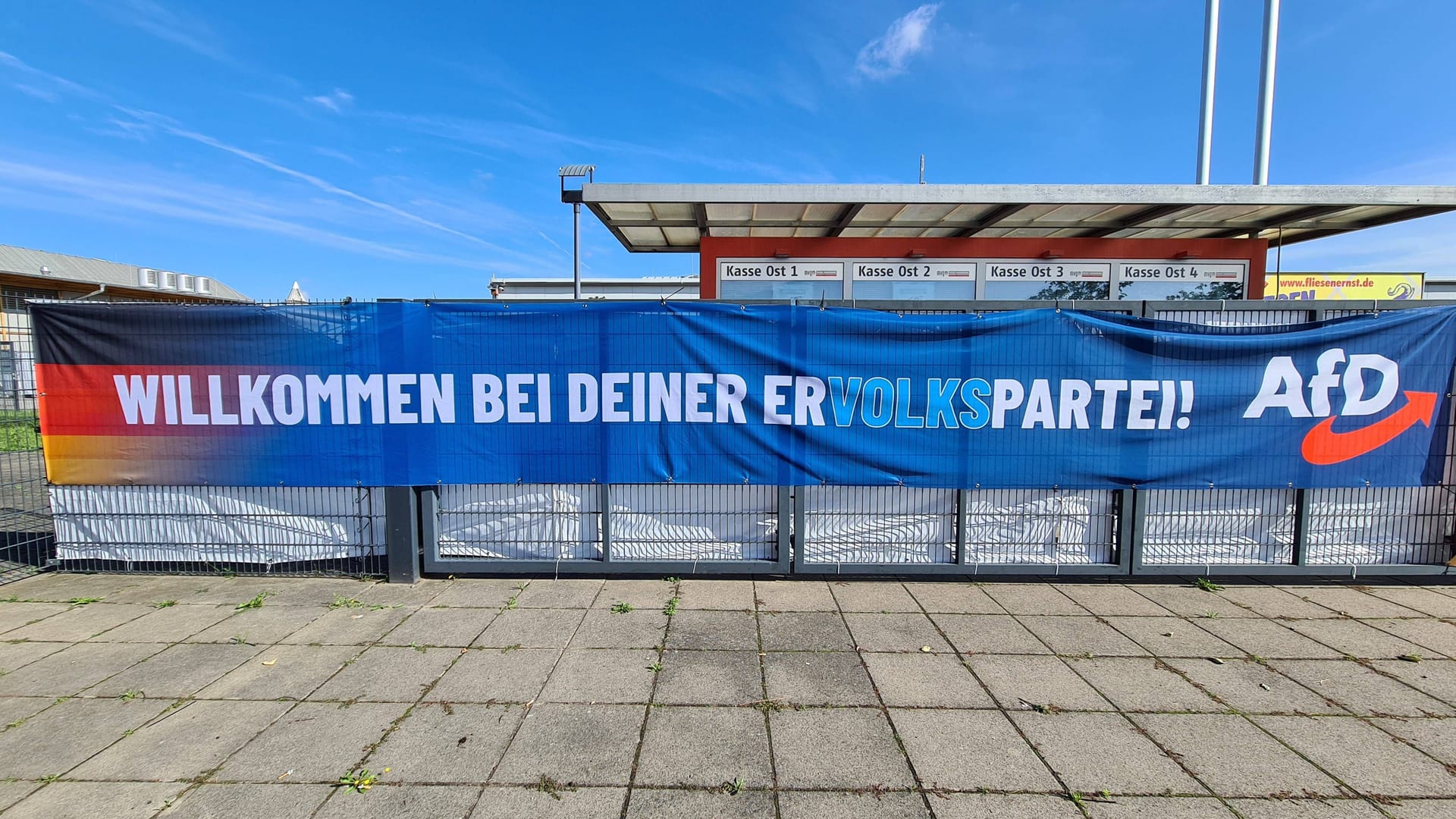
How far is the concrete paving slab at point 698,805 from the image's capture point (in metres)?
2.31

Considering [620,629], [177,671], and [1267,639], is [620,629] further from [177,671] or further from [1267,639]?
[1267,639]

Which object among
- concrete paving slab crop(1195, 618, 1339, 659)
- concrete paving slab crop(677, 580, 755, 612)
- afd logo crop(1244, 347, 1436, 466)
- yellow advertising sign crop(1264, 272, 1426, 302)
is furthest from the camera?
yellow advertising sign crop(1264, 272, 1426, 302)

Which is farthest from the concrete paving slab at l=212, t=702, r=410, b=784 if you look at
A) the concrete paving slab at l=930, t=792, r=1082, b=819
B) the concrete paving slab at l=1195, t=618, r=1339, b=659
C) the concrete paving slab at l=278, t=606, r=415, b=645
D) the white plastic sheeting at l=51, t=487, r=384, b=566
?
the concrete paving slab at l=1195, t=618, r=1339, b=659

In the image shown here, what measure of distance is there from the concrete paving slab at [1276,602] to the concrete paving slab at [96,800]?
6.58 m

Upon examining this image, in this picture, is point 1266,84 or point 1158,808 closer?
point 1158,808

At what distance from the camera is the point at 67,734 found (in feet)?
9.25

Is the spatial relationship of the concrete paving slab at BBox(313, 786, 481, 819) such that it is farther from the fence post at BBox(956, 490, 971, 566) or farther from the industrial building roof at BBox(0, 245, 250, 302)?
the industrial building roof at BBox(0, 245, 250, 302)

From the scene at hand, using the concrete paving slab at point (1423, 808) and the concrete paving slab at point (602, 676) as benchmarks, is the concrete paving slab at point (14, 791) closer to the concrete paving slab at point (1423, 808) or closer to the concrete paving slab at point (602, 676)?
the concrete paving slab at point (602, 676)

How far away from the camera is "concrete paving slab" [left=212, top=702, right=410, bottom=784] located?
8.35 ft

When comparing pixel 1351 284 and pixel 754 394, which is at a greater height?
pixel 1351 284

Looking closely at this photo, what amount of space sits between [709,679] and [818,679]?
625 mm

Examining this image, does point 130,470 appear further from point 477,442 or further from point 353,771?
point 353,771

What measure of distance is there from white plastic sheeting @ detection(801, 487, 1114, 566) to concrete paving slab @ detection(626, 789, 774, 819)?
2.60 meters

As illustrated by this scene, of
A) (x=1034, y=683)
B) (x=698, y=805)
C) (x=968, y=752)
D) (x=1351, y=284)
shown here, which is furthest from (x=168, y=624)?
(x=1351, y=284)
